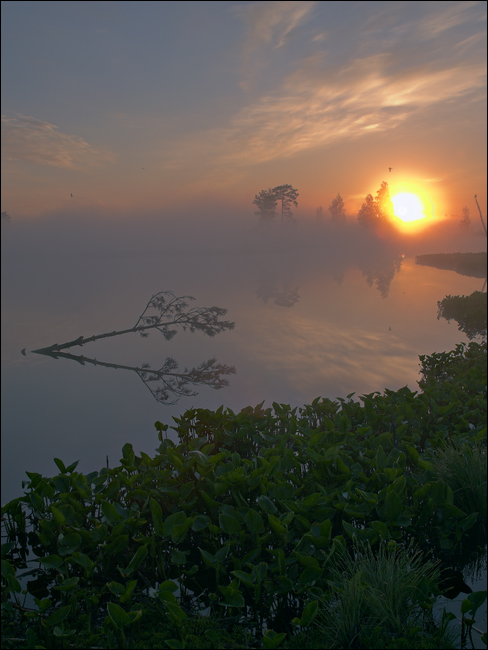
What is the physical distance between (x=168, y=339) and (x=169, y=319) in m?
0.33

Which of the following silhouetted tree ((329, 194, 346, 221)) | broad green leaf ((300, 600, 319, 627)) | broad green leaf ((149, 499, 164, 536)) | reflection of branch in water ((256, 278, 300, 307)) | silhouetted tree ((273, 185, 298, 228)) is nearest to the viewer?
broad green leaf ((300, 600, 319, 627))

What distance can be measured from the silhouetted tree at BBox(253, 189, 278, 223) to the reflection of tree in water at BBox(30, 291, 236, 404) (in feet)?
5.64

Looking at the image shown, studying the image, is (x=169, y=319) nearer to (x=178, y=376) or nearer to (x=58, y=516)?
(x=178, y=376)

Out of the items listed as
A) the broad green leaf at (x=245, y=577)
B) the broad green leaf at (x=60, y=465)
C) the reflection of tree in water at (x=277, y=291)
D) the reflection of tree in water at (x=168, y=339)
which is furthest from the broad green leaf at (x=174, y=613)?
the reflection of tree in water at (x=277, y=291)

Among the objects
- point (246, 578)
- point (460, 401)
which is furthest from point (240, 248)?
point (246, 578)

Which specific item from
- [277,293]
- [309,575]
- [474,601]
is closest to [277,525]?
[309,575]

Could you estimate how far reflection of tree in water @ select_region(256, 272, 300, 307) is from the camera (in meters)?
8.82

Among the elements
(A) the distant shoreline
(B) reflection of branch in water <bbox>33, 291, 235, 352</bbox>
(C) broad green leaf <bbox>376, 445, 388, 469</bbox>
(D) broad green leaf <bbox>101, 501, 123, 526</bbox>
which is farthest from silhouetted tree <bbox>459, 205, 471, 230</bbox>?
(B) reflection of branch in water <bbox>33, 291, 235, 352</bbox>

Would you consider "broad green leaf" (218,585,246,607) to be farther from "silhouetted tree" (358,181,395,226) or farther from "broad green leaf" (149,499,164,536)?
"silhouetted tree" (358,181,395,226)

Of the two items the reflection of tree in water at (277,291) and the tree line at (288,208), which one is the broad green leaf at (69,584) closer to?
the tree line at (288,208)

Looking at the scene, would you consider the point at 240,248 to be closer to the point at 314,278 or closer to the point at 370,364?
the point at 370,364

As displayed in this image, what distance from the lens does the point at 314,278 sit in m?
10.0

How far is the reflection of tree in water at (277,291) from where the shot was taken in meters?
8.82

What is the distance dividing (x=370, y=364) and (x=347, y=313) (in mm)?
2509
